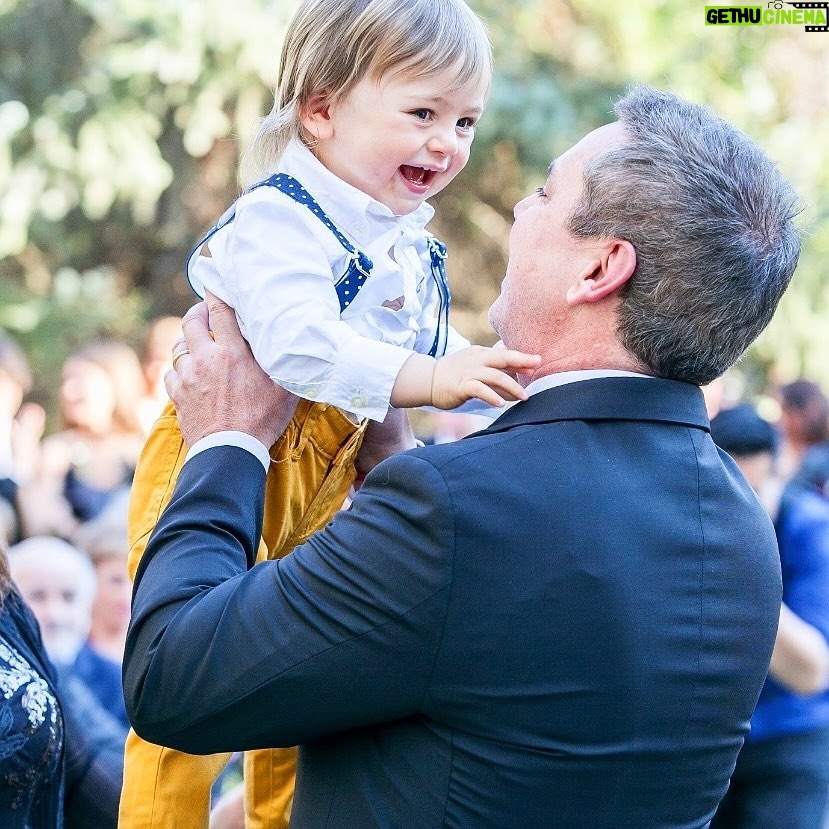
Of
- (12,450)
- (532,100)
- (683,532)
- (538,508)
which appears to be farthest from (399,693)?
(532,100)

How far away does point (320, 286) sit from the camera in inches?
85.8

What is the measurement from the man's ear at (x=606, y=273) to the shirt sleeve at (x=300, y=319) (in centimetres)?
38

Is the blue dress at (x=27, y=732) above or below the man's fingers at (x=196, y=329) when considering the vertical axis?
below

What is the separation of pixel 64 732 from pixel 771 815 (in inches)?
113

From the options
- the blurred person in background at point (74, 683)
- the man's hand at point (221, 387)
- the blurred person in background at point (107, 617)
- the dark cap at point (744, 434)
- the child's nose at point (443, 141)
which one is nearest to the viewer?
the man's hand at point (221, 387)

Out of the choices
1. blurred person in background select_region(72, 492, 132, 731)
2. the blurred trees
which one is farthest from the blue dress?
the blurred trees

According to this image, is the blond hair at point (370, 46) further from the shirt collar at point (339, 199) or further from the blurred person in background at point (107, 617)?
the blurred person in background at point (107, 617)

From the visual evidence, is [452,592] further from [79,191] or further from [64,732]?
[79,191]

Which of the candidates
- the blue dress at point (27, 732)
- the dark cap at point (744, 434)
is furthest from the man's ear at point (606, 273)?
the dark cap at point (744, 434)

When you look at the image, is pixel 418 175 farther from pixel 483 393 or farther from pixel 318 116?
pixel 483 393

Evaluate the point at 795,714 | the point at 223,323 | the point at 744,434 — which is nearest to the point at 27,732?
the point at 223,323

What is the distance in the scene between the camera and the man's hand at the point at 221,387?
2.10 meters

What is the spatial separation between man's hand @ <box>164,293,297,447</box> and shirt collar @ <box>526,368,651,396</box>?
50 cm

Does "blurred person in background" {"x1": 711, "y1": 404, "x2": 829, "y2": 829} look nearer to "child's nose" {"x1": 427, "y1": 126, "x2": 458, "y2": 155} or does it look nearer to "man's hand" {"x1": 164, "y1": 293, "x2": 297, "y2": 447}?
"child's nose" {"x1": 427, "y1": 126, "x2": 458, "y2": 155}
